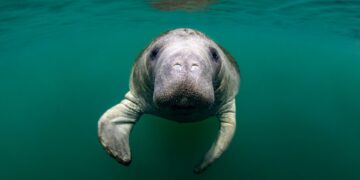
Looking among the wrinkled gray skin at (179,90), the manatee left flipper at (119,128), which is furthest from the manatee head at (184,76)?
the manatee left flipper at (119,128)

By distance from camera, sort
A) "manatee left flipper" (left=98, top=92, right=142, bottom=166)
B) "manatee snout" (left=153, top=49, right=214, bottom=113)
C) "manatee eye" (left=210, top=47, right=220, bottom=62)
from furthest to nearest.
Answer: "manatee left flipper" (left=98, top=92, right=142, bottom=166)
"manatee eye" (left=210, top=47, right=220, bottom=62)
"manatee snout" (left=153, top=49, right=214, bottom=113)

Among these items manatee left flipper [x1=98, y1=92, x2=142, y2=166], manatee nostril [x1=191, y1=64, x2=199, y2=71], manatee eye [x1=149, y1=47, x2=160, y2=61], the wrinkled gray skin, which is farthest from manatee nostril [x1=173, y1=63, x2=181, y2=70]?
manatee left flipper [x1=98, y1=92, x2=142, y2=166]

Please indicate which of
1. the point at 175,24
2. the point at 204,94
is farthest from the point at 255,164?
the point at 175,24

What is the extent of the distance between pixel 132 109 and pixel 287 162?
20.1 ft

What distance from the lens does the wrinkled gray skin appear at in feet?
11.5

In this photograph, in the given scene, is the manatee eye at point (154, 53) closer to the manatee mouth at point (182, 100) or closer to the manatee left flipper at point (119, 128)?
the manatee mouth at point (182, 100)

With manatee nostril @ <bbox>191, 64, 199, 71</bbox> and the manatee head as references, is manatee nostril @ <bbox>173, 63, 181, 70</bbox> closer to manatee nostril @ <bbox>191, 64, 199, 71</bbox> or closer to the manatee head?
the manatee head

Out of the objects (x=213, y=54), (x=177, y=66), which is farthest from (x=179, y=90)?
(x=213, y=54)

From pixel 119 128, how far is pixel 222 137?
1.82 metres

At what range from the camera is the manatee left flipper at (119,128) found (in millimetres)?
5250

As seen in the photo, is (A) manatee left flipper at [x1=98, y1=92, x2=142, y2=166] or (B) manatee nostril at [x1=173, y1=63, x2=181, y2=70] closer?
(B) manatee nostril at [x1=173, y1=63, x2=181, y2=70]

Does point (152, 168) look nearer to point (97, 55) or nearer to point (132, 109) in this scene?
point (132, 109)

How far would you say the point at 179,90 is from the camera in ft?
11.3

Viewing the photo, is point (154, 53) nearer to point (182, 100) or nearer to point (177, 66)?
point (177, 66)
